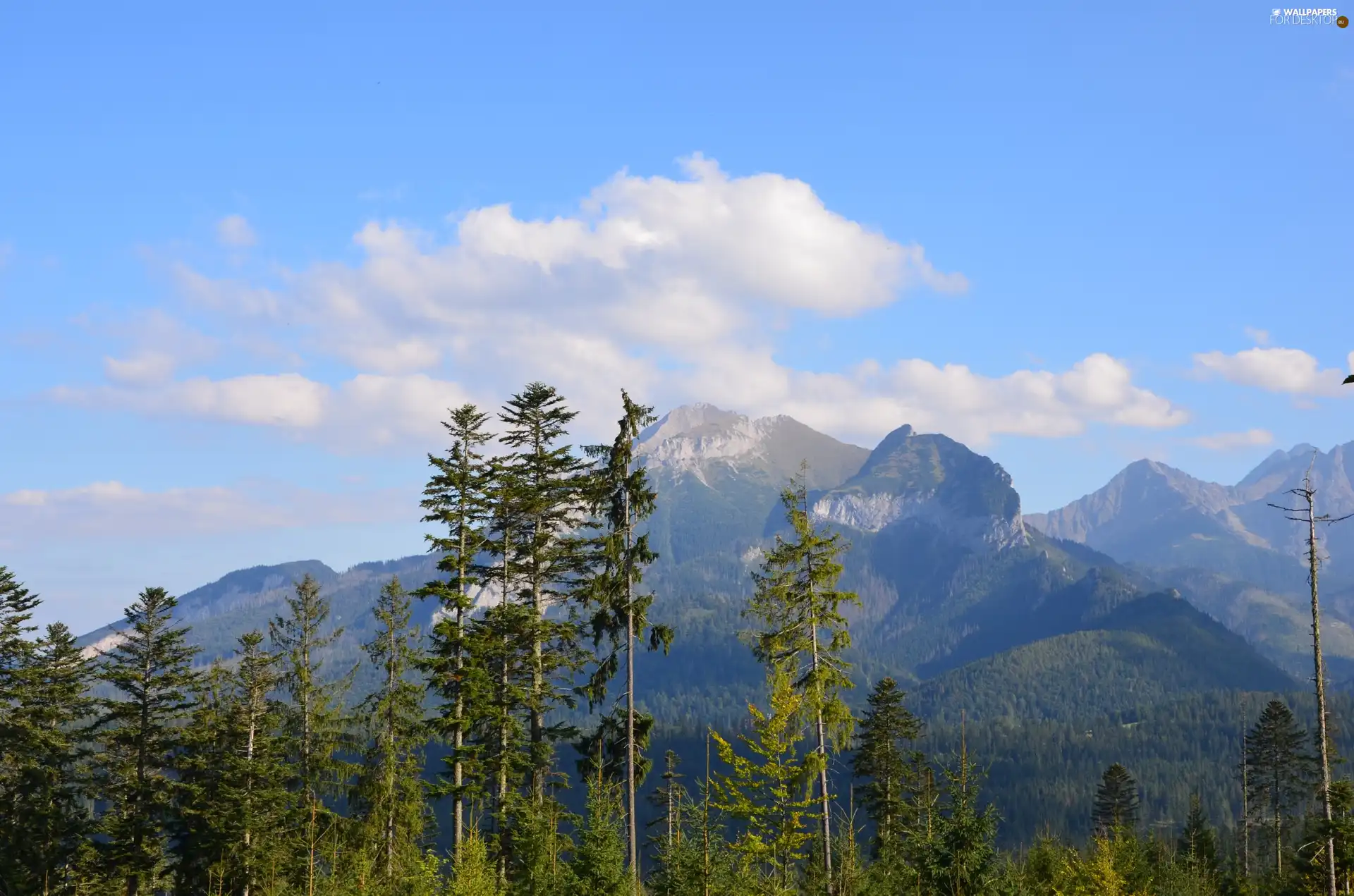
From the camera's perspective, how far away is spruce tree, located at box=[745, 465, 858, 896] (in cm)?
3903

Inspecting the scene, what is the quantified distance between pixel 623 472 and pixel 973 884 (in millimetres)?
17607

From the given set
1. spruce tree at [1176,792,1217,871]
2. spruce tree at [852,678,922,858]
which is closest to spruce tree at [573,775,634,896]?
spruce tree at [852,678,922,858]

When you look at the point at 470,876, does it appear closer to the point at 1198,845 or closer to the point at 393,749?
the point at 393,749

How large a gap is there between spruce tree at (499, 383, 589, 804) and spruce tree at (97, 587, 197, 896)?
49.4ft

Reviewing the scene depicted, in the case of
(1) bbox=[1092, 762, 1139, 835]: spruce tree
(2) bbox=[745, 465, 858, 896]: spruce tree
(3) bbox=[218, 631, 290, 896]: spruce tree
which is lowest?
(1) bbox=[1092, 762, 1139, 835]: spruce tree

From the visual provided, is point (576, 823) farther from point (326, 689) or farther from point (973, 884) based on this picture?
point (326, 689)

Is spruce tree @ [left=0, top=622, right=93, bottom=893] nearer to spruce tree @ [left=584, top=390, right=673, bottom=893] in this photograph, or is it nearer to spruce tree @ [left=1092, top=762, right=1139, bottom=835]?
spruce tree @ [left=584, top=390, right=673, bottom=893]

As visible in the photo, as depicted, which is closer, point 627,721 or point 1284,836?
point 627,721

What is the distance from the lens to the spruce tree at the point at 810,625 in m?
39.0

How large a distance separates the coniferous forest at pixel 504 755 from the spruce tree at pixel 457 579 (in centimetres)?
12

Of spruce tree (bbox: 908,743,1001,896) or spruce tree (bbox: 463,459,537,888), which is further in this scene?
spruce tree (bbox: 463,459,537,888)

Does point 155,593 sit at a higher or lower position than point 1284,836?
higher

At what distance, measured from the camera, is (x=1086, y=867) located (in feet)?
108

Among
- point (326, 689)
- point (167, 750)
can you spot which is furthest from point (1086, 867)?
point (167, 750)
